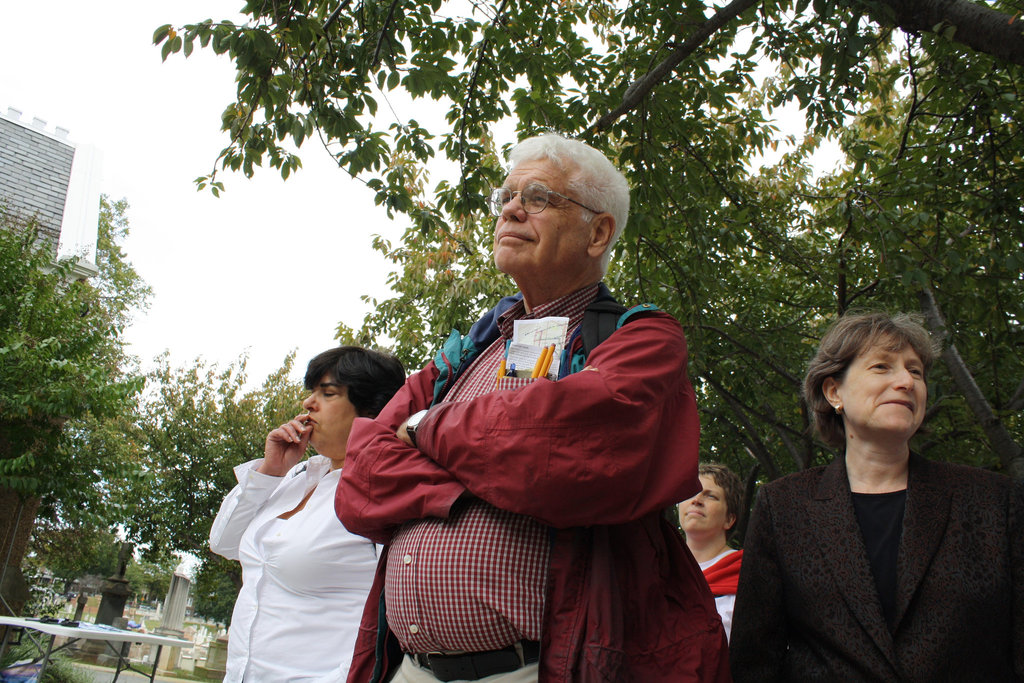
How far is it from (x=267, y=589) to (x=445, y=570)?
122 cm

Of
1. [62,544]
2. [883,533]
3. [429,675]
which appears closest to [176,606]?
[62,544]

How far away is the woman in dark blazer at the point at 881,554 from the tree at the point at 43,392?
9204 millimetres

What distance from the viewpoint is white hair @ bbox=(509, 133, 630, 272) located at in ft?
6.81

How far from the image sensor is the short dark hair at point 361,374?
2.87 metres

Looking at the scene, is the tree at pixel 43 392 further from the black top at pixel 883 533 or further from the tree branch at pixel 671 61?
the black top at pixel 883 533


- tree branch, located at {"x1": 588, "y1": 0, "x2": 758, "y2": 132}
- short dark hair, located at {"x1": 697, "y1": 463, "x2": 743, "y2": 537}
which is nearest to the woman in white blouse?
short dark hair, located at {"x1": 697, "y1": 463, "x2": 743, "y2": 537}

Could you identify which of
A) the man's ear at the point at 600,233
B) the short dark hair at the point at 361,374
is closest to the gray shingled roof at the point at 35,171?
the short dark hair at the point at 361,374

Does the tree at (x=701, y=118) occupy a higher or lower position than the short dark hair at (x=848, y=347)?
higher

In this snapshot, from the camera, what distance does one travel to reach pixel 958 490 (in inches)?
72.4

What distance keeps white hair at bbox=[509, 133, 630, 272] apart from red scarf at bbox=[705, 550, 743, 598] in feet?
5.46

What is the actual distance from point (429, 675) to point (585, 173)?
1329 millimetres

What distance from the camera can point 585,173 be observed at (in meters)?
2.09

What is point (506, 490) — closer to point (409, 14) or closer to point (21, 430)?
point (409, 14)

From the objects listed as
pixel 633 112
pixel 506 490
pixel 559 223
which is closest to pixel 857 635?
pixel 506 490
